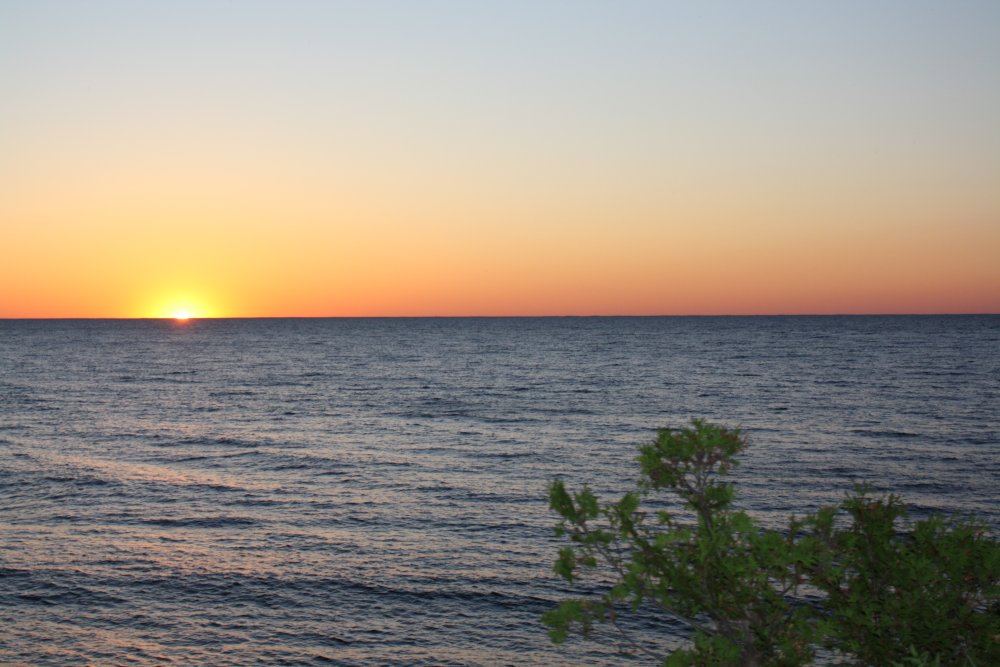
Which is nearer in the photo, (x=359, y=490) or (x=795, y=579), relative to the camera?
(x=795, y=579)

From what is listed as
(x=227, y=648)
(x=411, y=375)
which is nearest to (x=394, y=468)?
(x=227, y=648)

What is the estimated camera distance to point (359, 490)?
42.9m

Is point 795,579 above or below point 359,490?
above

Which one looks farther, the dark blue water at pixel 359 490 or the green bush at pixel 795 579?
the dark blue water at pixel 359 490

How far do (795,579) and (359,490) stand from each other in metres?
33.5

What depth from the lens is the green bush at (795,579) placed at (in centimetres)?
1168

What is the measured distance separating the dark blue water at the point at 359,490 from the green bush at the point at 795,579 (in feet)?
37.5

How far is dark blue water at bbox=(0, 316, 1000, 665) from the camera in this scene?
24.6 m

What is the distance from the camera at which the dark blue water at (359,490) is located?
24594 mm

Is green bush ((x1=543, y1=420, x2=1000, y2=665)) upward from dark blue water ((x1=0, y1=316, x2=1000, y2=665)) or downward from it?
upward

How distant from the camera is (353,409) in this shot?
79.9 m

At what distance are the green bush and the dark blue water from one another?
11.4 metres

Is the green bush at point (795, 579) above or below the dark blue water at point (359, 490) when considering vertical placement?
above

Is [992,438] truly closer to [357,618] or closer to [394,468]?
[394,468]
